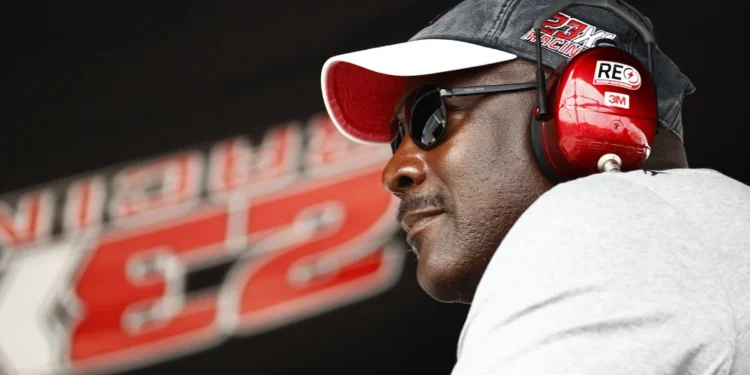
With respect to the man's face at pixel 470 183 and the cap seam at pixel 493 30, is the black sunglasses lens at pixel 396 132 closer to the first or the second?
the man's face at pixel 470 183

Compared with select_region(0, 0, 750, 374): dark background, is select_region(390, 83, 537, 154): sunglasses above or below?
above

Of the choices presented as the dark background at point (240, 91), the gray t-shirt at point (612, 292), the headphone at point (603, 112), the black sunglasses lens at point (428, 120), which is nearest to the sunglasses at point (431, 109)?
the black sunglasses lens at point (428, 120)

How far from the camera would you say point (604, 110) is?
90cm

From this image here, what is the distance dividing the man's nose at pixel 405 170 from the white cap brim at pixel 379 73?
11 cm

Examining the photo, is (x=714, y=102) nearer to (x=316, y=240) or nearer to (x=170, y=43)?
(x=316, y=240)

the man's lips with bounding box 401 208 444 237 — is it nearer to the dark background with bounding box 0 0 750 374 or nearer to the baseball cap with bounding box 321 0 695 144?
the baseball cap with bounding box 321 0 695 144

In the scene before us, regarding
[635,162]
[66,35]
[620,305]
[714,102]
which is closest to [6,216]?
[66,35]

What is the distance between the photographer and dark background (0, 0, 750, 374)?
2209 millimetres

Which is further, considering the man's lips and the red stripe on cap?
the red stripe on cap

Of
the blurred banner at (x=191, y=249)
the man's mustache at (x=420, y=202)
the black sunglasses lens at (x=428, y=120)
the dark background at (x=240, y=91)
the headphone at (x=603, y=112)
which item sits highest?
the headphone at (x=603, y=112)

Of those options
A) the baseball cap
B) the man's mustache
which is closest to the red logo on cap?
the baseball cap

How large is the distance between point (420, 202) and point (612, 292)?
48 cm

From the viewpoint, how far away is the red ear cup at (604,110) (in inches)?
35.0

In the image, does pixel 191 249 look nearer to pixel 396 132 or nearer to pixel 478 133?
pixel 396 132
